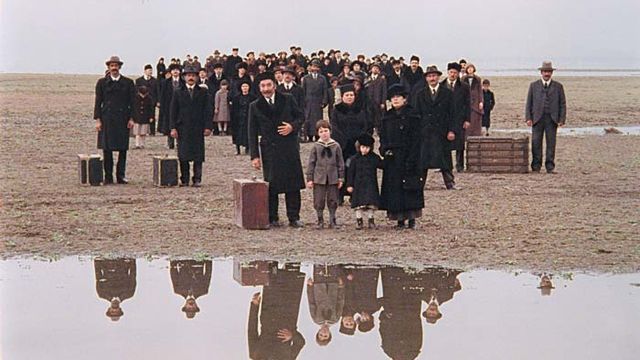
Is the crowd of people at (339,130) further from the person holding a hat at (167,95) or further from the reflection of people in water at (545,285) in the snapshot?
the reflection of people in water at (545,285)

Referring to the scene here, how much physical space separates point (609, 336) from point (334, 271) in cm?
315

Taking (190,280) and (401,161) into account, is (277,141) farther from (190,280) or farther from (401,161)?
(190,280)

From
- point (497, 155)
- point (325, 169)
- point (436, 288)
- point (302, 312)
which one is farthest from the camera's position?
point (497, 155)

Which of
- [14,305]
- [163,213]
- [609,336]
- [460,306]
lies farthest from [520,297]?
[163,213]

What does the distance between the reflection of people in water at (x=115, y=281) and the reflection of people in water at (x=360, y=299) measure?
1661 millimetres

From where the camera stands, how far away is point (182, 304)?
9.94 meters

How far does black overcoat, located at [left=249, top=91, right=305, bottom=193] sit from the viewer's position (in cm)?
1381

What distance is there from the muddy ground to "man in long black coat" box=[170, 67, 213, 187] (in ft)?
1.85

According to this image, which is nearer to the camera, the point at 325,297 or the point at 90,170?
the point at 325,297

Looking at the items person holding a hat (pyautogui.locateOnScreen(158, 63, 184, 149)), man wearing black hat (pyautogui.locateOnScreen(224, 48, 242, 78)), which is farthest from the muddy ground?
man wearing black hat (pyautogui.locateOnScreen(224, 48, 242, 78))

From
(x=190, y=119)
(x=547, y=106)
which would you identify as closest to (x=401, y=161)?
(x=190, y=119)

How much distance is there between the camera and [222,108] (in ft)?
98.9

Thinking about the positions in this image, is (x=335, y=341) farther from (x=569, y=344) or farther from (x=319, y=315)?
(x=569, y=344)

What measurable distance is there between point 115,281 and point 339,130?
15.7ft
